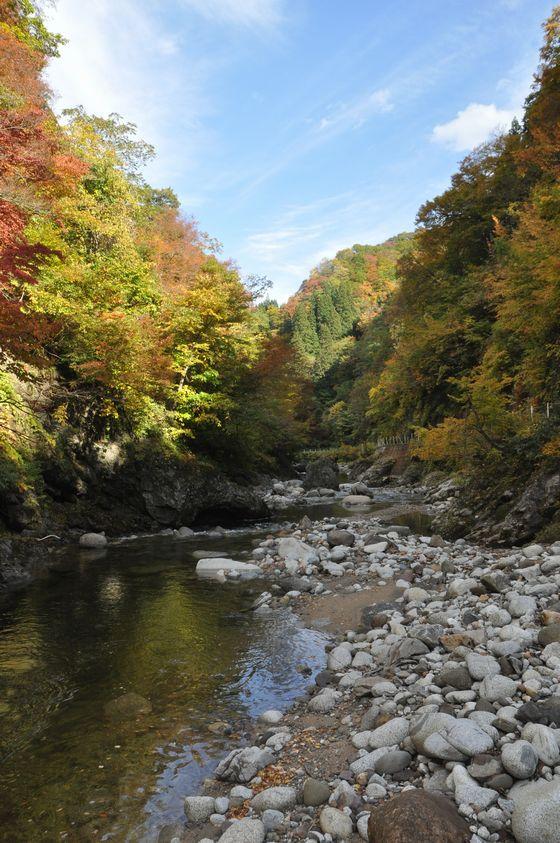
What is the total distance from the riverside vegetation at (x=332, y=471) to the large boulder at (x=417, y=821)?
1 centimetres

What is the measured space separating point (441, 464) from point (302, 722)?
1998 centimetres

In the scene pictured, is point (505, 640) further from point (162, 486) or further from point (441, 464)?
point (441, 464)

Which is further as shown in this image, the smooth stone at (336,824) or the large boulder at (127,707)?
the large boulder at (127,707)

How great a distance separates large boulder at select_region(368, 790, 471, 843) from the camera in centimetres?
238

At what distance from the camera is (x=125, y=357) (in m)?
12.4

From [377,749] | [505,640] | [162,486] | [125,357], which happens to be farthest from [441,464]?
[377,749]

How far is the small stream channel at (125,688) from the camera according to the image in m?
3.28

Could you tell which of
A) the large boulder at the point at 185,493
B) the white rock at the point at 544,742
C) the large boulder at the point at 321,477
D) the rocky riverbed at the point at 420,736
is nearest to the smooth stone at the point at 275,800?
the rocky riverbed at the point at 420,736

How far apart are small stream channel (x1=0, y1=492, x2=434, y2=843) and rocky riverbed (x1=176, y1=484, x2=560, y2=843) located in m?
0.34

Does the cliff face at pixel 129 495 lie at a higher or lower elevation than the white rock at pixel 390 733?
higher

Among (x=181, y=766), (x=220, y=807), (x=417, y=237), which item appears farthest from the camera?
(x=417, y=237)

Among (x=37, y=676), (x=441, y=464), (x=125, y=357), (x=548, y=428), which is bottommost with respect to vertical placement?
(x=441, y=464)

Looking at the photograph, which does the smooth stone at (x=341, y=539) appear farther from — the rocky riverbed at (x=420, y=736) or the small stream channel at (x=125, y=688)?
the rocky riverbed at (x=420, y=736)

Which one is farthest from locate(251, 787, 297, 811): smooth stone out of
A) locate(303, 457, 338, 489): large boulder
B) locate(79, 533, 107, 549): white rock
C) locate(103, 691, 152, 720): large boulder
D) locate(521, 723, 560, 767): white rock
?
locate(303, 457, 338, 489): large boulder
